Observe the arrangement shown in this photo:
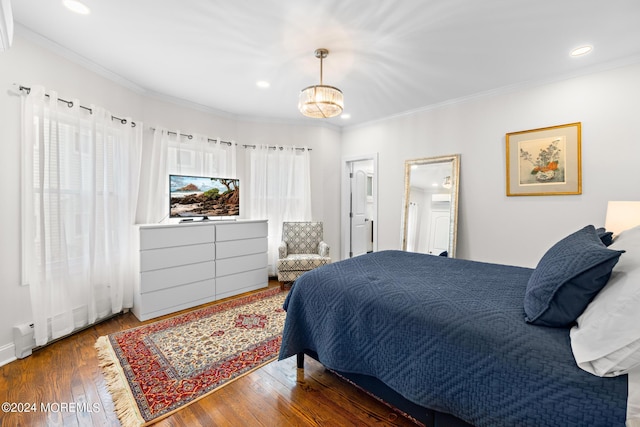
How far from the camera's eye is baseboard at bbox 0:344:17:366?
6.91ft

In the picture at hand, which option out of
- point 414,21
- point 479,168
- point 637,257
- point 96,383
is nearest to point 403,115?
point 479,168

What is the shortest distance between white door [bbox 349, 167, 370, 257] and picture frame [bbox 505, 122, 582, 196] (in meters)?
2.48

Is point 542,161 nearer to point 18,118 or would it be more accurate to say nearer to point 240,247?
point 240,247

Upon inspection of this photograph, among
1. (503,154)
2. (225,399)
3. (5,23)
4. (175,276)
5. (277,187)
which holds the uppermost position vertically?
(5,23)

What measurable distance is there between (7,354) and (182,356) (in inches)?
52.0

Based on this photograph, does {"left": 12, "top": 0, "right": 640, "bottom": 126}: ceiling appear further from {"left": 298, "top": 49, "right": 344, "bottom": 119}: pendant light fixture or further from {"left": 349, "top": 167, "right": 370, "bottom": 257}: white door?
{"left": 349, "top": 167, "right": 370, "bottom": 257}: white door

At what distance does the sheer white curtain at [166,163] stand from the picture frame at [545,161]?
3.97m

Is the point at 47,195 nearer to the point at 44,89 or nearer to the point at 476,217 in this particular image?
the point at 44,89

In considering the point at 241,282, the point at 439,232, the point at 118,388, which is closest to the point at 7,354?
the point at 118,388

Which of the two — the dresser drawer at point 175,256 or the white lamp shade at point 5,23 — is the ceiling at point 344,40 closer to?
the white lamp shade at point 5,23

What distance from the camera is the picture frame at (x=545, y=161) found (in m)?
2.95

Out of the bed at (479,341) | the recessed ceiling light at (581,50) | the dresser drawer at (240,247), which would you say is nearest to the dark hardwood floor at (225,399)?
the bed at (479,341)

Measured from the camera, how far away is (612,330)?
3.10 ft

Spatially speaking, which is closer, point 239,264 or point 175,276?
point 175,276
